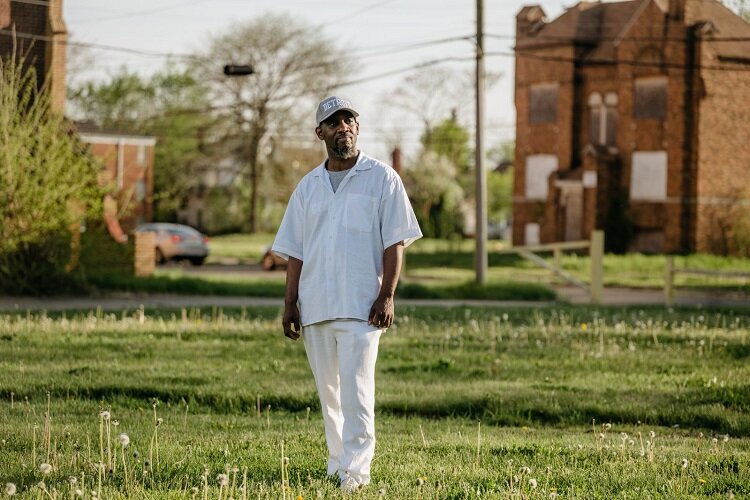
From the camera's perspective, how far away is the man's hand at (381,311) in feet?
22.7

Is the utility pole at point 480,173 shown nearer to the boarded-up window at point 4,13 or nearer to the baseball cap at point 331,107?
the boarded-up window at point 4,13

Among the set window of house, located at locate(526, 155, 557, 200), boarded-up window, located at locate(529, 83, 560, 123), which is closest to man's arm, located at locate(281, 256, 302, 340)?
window of house, located at locate(526, 155, 557, 200)

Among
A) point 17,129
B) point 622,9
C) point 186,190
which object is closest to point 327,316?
point 17,129

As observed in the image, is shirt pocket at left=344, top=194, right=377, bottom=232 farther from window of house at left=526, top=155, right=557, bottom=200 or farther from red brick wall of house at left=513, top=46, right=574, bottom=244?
window of house at left=526, top=155, right=557, bottom=200

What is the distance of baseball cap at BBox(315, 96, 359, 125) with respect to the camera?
7.00 meters

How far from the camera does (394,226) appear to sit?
7.05 m

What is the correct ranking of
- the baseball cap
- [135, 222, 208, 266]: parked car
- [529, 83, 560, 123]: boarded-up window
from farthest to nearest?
[529, 83, 560, 123]: boarded-up window → [135, 222, 208, 266]: parked car → the baseball cap

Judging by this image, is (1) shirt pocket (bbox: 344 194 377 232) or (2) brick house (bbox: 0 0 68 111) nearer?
(1) shirt pocket (bbox: 344 194 377 232)

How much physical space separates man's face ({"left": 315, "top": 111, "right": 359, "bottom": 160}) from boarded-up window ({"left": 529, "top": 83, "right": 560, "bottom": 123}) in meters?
48.2

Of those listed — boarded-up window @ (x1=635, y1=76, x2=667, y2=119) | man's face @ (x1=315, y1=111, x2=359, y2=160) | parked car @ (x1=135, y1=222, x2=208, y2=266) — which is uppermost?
boarded-up window @ (x1=635, y1=76, x2=667, y2=119)

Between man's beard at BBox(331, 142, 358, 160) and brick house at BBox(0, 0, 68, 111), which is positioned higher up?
brick house at BBox(0, 0, 68, 111)

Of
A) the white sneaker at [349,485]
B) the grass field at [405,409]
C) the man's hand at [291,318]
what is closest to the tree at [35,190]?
the grass field at [405,409]

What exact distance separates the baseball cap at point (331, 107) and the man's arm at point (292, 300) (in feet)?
2.82

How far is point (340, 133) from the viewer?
23.2 feet
